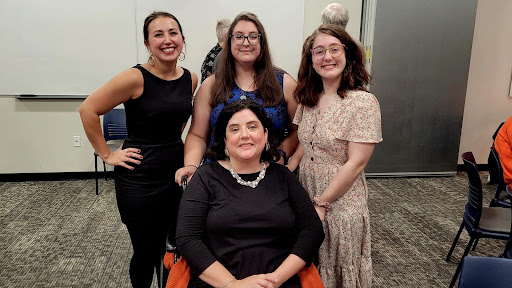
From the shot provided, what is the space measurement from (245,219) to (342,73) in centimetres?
69

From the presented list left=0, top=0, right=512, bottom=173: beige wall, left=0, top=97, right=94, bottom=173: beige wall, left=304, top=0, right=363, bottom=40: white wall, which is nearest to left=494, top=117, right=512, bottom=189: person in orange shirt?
left=304, top=0, right=363, bottom=40: white wall

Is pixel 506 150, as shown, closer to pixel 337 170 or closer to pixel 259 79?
pixel 337 170

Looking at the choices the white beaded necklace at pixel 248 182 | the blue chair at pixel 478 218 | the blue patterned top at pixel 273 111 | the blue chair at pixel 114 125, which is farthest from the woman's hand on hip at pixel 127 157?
the blue chair at pixel 114 125

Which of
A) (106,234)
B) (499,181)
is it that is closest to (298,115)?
(499,181)

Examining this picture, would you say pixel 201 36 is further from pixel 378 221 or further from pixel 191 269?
pixel 191 269

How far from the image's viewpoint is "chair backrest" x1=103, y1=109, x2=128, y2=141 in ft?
13.2

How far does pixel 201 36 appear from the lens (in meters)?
4.22

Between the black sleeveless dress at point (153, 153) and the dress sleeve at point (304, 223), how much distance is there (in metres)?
0.55

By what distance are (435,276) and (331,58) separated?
1855 millimetres

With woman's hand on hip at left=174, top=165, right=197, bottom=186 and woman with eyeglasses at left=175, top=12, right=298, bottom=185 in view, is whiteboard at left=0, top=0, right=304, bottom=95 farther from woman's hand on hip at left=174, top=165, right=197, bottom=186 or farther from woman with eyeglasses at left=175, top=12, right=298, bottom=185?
woman's hand on hip at left=174, top=165, right=197, bottom=186

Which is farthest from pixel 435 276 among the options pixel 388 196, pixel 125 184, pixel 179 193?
pixel 125 184

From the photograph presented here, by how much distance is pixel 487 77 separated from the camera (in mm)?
4691

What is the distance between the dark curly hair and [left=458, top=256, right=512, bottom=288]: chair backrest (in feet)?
2.59

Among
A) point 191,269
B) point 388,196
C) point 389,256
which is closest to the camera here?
point 191,269
